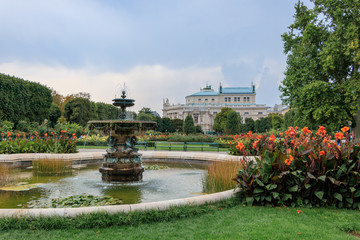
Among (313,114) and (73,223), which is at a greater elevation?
(313,114)

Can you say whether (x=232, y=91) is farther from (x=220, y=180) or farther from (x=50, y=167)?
(x=220, y=180)

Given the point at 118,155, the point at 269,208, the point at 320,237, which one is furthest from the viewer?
the point at 118,155

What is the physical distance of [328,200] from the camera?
481 centimetres

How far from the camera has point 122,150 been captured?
8094 mm

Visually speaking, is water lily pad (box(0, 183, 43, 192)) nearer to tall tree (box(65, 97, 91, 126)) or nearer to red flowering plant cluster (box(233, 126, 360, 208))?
red flowering plant cluster (box(233, 126, 360, 208))

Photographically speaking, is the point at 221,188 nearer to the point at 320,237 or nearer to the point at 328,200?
the point at 328,200

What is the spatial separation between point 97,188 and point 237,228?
417 centimetres

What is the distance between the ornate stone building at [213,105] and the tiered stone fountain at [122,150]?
281 feet

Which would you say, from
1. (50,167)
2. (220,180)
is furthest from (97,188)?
(220,180)

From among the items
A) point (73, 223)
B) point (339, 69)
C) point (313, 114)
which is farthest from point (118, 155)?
point (339, 69)

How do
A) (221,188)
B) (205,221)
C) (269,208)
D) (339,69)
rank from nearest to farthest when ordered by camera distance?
1. (205,221)
2. (269,208)
3. (221,188)
4. (339,69)

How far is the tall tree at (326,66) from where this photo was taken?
53.2ft

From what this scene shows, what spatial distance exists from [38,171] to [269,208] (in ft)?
23.7

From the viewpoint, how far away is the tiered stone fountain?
759 cm
